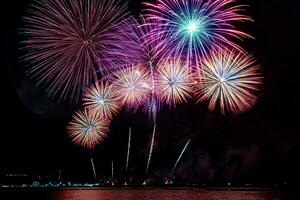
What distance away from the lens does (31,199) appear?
144 meters

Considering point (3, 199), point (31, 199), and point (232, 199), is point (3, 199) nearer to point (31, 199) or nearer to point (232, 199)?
point (31, 199)

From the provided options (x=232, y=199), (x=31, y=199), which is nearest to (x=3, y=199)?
(x=31, y=199)

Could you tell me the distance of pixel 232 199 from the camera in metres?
127

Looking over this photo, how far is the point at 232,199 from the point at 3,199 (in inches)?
2304

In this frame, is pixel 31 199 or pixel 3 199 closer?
pixel 3 199

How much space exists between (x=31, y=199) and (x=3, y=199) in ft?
44.1

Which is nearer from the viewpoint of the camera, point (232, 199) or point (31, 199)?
point (232, 199)

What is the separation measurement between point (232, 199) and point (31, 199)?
56.8 meters

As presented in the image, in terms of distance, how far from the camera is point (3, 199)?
131750 millimetres
